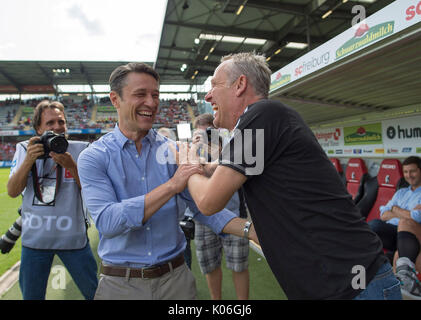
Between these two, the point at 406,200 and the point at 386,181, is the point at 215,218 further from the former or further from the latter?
the point at 386,181

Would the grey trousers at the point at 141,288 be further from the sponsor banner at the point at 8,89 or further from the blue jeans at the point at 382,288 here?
the sponsor banner at the point at 8,89

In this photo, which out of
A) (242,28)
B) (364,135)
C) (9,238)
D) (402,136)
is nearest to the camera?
(9,238)

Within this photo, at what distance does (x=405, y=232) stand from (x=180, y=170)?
3.61 metres

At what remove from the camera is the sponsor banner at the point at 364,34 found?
2.62 metres

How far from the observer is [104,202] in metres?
1.38

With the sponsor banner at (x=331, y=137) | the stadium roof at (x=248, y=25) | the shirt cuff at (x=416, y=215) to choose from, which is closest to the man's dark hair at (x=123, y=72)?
the shirt cuff at (x=416, y=215)

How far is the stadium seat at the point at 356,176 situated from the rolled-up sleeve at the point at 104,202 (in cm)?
622

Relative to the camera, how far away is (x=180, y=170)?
1.38 m

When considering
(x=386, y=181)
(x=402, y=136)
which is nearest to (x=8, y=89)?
(x=386, y=181)

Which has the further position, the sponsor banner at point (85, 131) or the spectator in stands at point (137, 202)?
the sponsor banner at point (85, 131)

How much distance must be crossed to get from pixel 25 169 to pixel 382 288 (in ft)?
8.26

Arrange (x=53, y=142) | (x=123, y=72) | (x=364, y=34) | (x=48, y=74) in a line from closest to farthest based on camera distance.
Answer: (x=123, y=72) → (x=53, y=142) → (x=364, y=34) → (x=48, y=74)

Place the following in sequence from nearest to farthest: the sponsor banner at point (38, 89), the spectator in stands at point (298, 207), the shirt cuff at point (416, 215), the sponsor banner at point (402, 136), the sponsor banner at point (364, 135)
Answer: the spectator in stands at point (298, 207)
the shirt cuff at point (416, 215)
the sponsor banner at point (402, 136)
the sponsor banner at point (364, 135)
the sponsor banner at point (38, 89)
